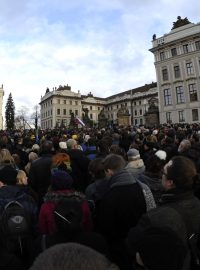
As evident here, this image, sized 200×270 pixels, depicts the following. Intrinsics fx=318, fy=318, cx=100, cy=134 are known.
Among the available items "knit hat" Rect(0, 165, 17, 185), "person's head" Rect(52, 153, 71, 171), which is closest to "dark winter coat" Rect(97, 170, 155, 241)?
"knit hat" Rect(0, 165, 17, 185)

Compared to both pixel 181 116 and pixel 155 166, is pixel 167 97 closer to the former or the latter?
pixel 181 116

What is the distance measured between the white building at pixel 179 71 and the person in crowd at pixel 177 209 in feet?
158

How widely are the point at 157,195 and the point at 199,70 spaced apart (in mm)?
48794

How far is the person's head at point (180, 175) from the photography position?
3117mm

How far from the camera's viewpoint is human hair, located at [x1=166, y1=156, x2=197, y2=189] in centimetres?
312

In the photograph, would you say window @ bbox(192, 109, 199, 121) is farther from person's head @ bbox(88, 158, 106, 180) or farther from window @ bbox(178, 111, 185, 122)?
person's head @ bbox(88, 158, 106, 180)

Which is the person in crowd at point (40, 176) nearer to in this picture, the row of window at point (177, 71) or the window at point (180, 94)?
the window at point (180, 94)

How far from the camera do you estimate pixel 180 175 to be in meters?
3.15

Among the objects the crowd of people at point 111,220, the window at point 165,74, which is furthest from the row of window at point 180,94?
the crowd of people at point 111,220

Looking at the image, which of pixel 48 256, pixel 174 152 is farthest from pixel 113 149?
pixel 48 256

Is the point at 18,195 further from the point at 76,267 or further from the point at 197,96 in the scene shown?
the point at 197,96

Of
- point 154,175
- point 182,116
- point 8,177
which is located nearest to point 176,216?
point 154,175

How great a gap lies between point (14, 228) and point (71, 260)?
95.5 inches

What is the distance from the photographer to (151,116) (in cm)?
4781
